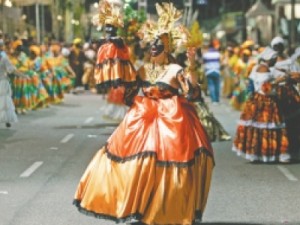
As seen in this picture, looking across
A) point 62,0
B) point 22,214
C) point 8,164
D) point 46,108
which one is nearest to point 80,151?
point 8,164

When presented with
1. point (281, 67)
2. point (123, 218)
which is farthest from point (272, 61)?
point (123, 218)

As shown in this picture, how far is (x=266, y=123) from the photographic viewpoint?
13227 mm

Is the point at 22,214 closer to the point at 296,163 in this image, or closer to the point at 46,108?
the point at 296,163

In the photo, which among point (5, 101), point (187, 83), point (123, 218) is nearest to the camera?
point (123, 218)

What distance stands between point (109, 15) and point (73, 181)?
149 inches

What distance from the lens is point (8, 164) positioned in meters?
13.3

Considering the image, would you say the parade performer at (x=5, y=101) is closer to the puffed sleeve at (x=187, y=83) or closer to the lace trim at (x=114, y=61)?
the lace trim at (x=114, y=61)

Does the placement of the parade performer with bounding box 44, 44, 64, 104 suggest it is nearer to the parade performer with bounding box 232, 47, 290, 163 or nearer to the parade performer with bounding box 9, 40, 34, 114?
the parade performer with bounding box 9, 40, 34, 114

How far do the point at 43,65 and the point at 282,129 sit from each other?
13.6 m

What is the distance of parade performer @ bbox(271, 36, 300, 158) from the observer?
522 inches

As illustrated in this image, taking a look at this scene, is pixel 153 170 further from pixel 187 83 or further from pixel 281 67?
pixel 281 67

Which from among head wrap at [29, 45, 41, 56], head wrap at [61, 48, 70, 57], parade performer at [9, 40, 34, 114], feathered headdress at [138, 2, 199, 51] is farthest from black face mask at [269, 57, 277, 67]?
head wrap at [61, 48, 70, 57]

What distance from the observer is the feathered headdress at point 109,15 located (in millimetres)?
8172

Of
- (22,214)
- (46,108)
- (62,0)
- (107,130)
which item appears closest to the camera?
(22,214)
